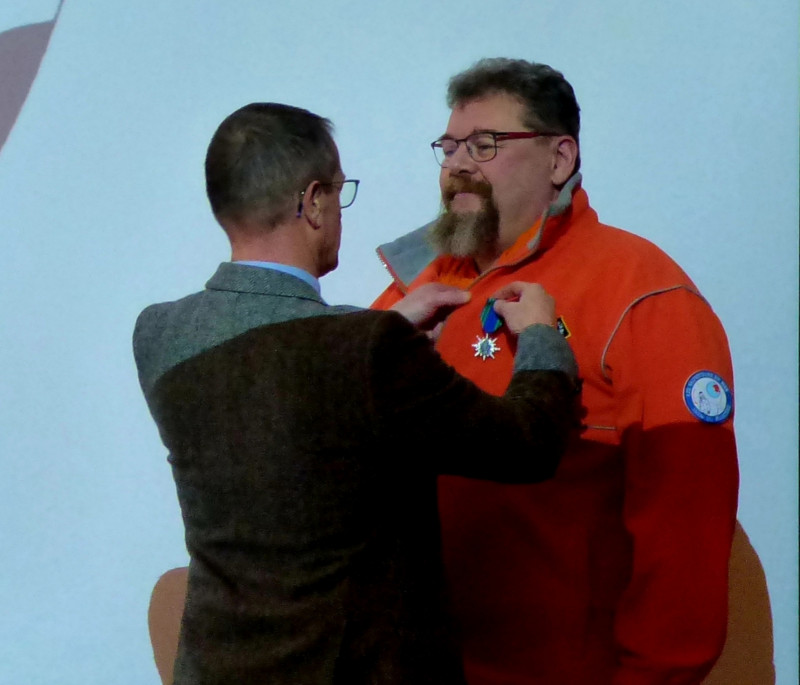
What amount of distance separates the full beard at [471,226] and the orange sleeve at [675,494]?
13.4 inches

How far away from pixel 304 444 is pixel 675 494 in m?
0.52

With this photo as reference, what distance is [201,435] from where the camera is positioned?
3.31ft

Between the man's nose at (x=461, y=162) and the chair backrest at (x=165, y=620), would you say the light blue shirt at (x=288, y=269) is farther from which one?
the chair backrest at (x=165, y=620)

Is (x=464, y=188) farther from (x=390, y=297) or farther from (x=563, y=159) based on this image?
(x=390, y=297)

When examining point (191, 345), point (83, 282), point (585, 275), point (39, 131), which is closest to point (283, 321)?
point (191, 345)

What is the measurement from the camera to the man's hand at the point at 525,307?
116 centimetres

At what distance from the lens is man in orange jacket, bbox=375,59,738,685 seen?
1183 mm

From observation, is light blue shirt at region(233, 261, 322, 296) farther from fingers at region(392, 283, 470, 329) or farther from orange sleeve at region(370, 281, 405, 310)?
orange sleeve at region(370, 281, 405, 310)

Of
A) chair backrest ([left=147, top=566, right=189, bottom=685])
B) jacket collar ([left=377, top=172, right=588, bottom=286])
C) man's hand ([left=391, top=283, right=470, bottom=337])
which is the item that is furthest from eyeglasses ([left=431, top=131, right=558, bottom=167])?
chair backrest ([left=147, top=566, right=189, bottom=685])

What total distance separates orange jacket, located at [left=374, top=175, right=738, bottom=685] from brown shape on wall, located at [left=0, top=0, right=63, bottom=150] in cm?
132

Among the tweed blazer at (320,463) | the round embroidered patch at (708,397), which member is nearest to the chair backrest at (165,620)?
the tweed blazer at (320,463)

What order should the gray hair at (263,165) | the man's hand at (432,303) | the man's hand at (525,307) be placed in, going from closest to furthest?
the gray hair at (263,165), the man's hand at (525,307), the man's hand at (432,303)

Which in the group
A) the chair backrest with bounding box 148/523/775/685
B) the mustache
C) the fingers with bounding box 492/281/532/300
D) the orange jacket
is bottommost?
the chair backrest with bounding box 148/523/775/685

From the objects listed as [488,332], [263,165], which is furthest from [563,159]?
[263,165]
